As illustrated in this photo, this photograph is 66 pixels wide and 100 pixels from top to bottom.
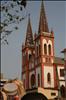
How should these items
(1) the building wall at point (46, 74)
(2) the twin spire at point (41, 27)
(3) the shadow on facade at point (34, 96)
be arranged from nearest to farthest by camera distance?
(3) the shadow on facade at point (34, 96)
(1) the building wall at point (46, 74)
(2) the twin spire at point (41, 27)

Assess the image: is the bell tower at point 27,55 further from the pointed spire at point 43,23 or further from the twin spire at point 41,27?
the pointed spire at point 43,23

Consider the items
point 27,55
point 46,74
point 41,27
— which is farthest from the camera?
point 27,55

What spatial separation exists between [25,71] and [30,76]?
1.89m

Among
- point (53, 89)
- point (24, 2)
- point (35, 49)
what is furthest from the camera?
point (35, 49)

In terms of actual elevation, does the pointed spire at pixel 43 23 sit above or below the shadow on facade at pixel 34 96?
above

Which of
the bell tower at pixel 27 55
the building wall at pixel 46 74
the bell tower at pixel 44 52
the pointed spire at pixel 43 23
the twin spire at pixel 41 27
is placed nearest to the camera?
the building wall at pixel 46 74

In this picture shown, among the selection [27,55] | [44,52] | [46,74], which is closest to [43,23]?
[44,52]

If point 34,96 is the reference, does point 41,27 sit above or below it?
above

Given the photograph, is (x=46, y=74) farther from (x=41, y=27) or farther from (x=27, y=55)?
(x=41, y=27)

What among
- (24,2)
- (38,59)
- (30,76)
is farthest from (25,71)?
(24,2)

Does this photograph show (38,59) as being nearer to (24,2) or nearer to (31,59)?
(31,59)

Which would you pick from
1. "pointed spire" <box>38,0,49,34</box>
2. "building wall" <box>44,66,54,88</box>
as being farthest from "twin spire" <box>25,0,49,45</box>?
"building wall" <box>44,66,54,88</box>

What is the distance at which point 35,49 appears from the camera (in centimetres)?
5403

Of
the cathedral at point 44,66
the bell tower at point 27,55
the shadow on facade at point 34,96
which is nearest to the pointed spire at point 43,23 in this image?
the cathedral at point 44,66
